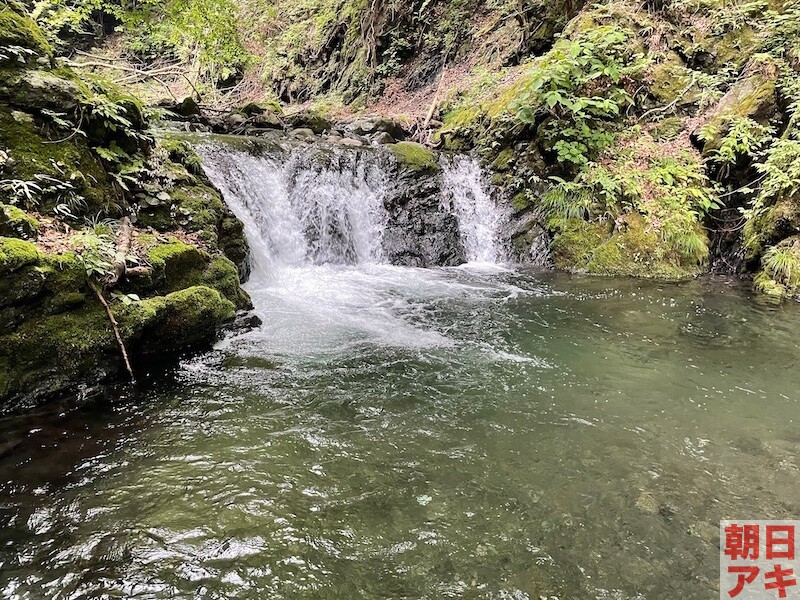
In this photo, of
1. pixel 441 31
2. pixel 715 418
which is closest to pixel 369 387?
pixel 715 418

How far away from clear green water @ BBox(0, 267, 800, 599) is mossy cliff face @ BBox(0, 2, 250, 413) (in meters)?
0.44

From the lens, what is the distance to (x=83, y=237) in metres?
4.13

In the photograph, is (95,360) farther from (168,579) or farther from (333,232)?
(333,232)

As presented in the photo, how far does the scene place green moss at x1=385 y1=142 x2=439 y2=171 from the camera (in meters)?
10.5

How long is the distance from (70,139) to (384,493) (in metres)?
4.66

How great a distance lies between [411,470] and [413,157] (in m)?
8.67

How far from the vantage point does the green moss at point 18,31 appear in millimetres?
4551

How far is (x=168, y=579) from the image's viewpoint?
2219 mm

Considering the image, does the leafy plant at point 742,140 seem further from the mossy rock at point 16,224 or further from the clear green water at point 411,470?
the mossy rock at point 16,224

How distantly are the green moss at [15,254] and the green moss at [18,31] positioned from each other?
90.9 inches

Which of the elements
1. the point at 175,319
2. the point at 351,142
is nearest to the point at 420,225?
the point at 351,142

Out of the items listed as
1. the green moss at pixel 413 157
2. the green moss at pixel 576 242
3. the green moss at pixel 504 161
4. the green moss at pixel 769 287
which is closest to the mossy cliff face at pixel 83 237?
the green moss at pixel 413 157

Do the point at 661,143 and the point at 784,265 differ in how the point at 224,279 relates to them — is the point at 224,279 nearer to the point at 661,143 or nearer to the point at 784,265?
the point at 784,265

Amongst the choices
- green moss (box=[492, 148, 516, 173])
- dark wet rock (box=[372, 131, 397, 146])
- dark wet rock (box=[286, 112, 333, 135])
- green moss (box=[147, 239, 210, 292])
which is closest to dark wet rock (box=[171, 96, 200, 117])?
dark wet rock (box=[286, 112, 333, 135])
